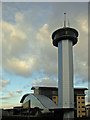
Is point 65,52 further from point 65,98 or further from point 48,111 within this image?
point 48,111

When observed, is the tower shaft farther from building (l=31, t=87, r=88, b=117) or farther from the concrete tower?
building (l=31, t=87, r=88, b=117)

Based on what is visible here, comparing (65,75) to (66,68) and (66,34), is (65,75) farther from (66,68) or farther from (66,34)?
(66,34)

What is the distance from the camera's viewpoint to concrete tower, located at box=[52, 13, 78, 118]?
38.2 metres

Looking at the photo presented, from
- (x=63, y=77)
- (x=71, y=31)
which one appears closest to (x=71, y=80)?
(x=63, y=77)

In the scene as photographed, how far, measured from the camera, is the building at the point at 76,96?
51.6 m

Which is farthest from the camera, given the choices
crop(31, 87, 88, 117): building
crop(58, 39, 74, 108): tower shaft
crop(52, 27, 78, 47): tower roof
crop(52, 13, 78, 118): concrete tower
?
crop(31, 87, 88, 117): building

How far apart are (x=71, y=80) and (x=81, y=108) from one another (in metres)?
20.3

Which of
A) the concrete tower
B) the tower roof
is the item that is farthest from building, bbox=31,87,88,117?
the tower roof

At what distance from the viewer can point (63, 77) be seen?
129 ft

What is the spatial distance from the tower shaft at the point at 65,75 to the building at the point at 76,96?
12.4 meters

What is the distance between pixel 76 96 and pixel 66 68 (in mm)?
20619

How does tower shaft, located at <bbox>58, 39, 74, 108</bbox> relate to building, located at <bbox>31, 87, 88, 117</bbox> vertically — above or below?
above

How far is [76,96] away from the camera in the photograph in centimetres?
5538

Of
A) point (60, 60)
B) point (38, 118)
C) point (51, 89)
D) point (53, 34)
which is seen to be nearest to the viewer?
point (38, 118)
